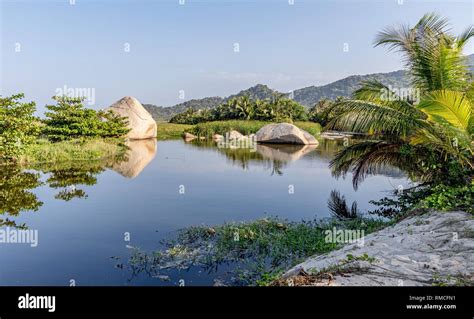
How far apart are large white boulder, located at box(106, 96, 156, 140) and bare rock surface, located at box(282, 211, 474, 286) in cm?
2146

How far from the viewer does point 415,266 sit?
3652 mm

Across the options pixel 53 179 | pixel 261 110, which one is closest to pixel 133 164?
pixel 53 179

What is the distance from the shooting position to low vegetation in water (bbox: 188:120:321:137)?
93.4ft

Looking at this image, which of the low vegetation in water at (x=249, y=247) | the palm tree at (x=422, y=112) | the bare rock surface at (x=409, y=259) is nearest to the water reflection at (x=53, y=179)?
the low vegetation in water at (x=249, y=247)

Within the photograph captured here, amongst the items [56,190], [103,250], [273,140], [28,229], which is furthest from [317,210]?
[273,140]

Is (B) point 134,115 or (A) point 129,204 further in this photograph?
(B) point 134,115

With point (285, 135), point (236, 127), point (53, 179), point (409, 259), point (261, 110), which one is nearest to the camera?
point (409, 259)

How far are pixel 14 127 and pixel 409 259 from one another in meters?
13.2

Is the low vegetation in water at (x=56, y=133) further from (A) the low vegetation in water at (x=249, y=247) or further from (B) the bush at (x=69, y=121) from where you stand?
(A) the low vegetation in water at (x=249, y=247)

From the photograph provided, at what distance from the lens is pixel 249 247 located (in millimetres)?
5582

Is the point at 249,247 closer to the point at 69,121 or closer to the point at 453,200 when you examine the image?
the point at 453,200

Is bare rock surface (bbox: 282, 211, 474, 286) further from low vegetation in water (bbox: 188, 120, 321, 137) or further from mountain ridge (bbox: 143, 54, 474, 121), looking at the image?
mountain ridge (bbox: 143, 54, 474, 121)

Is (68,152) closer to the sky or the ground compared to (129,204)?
closer to the sky

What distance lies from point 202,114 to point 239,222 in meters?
32.0
